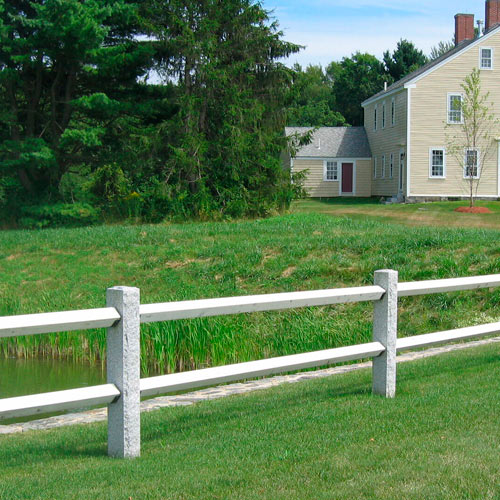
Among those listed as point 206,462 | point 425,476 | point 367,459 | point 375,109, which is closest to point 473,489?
point 425,476

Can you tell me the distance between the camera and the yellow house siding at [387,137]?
38.2 m

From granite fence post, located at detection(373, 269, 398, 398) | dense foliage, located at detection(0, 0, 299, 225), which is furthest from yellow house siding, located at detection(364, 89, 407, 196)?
granite fence post, located at detection(373, 269, 398, 398)

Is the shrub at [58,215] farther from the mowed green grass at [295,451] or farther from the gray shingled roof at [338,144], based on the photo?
the mowed green grass at [295,451]

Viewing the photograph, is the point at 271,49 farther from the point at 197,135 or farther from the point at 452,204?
the point at 452,204

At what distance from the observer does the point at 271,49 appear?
27.3 m

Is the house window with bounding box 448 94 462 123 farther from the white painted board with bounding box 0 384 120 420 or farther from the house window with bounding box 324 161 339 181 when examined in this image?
the white painted board with bounding box 0 384 120 420

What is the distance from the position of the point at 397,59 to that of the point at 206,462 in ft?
207

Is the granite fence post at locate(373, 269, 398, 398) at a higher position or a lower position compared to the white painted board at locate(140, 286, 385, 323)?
lower

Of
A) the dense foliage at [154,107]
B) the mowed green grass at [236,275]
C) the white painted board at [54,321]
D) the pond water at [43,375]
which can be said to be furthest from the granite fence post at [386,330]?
the dense foliage at [154,107]

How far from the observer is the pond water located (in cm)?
1086

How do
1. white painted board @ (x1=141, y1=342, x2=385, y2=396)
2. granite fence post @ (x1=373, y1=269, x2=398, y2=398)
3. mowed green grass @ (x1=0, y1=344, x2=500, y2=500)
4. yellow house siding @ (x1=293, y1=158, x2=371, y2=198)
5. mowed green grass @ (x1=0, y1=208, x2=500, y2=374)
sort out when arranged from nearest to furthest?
mowed green grass @ (x1=0, y1=344, x2=500, y2=500) → white painted board @ (x1=141, y1=342, x2=385, y2=396) → granite fence post @ (x1=373, y1=269, x2=398, y2=398) → mowed green grass @ (x1=0, y1=208, x2=500, y2=374) → yellow house siding @ (x1=293, y1=158, x2=371, y2=198)

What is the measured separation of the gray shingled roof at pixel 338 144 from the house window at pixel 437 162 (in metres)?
7.50

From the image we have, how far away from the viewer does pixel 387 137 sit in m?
41.2

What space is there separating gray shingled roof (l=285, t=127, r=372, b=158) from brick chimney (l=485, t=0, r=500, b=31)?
10.2m
